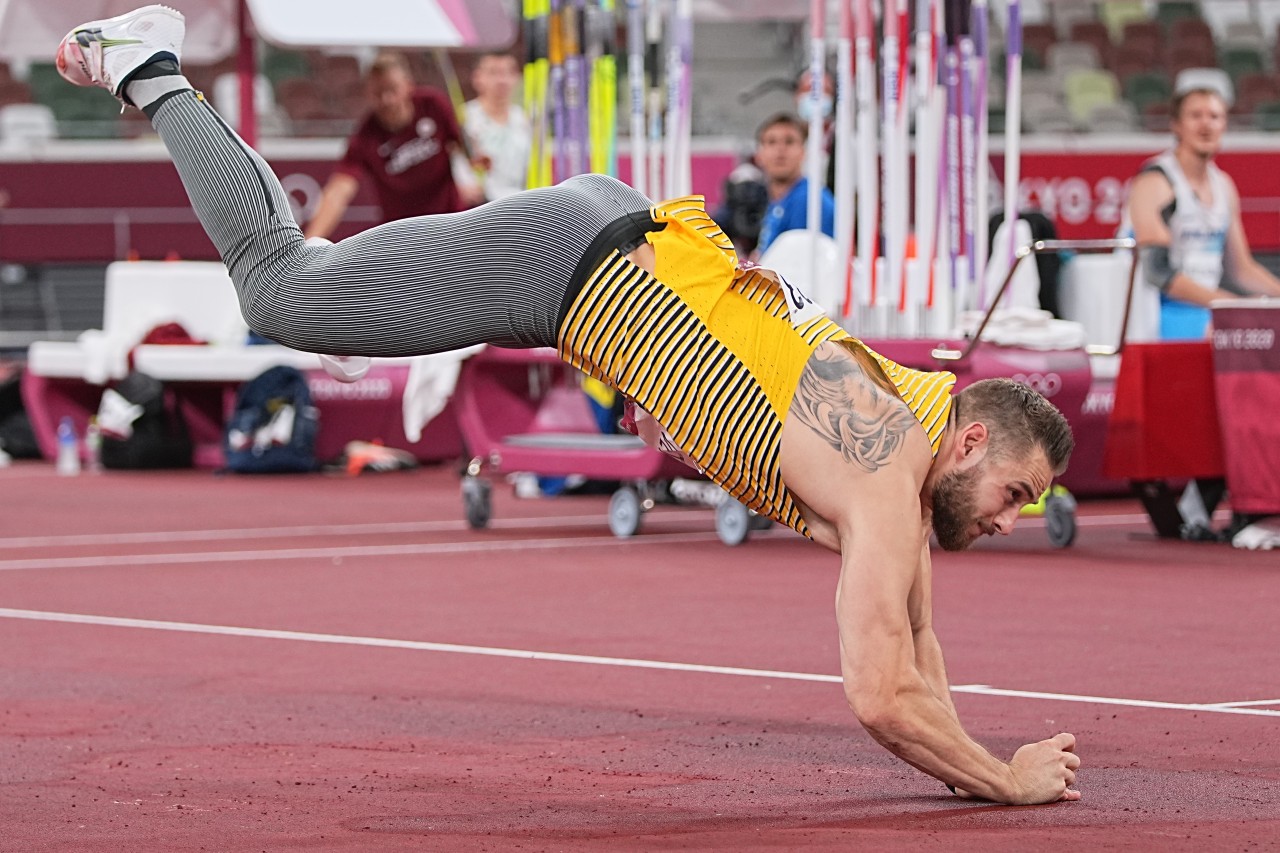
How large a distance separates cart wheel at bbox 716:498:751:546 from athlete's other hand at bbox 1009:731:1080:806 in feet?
15.7

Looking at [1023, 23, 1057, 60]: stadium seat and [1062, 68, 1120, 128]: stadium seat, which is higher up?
[1023, 23, 1057, 60]: stadium seat

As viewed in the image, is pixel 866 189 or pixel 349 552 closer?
pixel 349 552

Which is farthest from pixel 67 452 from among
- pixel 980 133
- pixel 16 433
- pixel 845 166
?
pixel 980 133

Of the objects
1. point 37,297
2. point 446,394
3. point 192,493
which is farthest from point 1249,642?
point 37,297

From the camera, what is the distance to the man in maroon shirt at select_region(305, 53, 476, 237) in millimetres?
10133

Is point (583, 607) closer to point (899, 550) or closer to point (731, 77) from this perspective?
point (899, 550)

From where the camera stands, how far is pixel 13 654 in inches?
227

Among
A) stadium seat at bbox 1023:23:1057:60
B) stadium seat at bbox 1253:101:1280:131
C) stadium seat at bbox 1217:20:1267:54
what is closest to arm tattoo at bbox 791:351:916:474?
stadium seat at bbox 1253:101:1280:131

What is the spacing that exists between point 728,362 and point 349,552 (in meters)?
5.27

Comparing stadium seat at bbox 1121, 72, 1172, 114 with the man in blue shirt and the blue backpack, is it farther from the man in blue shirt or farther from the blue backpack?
the man in blue shirt

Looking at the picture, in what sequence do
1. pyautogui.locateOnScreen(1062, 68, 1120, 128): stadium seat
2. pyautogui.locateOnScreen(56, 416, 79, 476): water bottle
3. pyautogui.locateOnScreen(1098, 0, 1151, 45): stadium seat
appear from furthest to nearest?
1. pyautogui.locateOnScreen(1098, 0, 1151, 45): stadium seat
2. pyautogui.locateOnScreen(1062, 68, 1120, 128): stadium seat
3. pyautogui.locateOnScreen(56, 416, 79, 476): water bottle

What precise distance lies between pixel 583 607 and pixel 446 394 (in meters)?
2.94

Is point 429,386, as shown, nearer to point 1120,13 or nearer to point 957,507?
point 957,507

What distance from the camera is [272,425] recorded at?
512 inches
